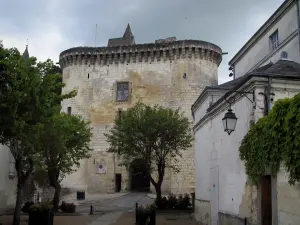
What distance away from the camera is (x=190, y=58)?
122 feet

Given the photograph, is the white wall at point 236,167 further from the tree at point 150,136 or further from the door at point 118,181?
the door at point 118,181

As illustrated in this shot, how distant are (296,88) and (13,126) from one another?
782 cm

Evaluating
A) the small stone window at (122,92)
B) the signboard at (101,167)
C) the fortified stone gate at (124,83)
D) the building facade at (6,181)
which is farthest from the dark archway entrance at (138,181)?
the building facade at (6,181)

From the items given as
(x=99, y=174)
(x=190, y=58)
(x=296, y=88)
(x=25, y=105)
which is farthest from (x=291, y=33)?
(x=99, y=174)

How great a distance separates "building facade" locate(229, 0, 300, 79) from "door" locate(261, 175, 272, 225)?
23.1 feet

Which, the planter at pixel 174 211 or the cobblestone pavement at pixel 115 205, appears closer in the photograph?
the planter at pixel 174 211

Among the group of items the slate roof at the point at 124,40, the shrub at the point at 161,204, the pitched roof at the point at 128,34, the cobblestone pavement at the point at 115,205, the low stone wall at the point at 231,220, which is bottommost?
the cobblestone pavement at the point at 115,205

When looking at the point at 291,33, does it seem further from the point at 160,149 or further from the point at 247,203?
the point at 160,149

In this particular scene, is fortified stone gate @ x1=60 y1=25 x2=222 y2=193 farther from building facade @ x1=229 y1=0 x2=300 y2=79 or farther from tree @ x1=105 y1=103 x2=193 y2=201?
building facade @ x1=229 y1=0 x2=300 y2=79

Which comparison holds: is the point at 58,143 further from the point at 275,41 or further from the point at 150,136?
the point at 275,41

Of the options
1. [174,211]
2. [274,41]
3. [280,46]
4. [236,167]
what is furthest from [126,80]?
[236,167]

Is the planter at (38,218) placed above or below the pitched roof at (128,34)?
below

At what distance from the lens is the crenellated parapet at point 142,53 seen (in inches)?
1467

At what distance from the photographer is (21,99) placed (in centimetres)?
1105
